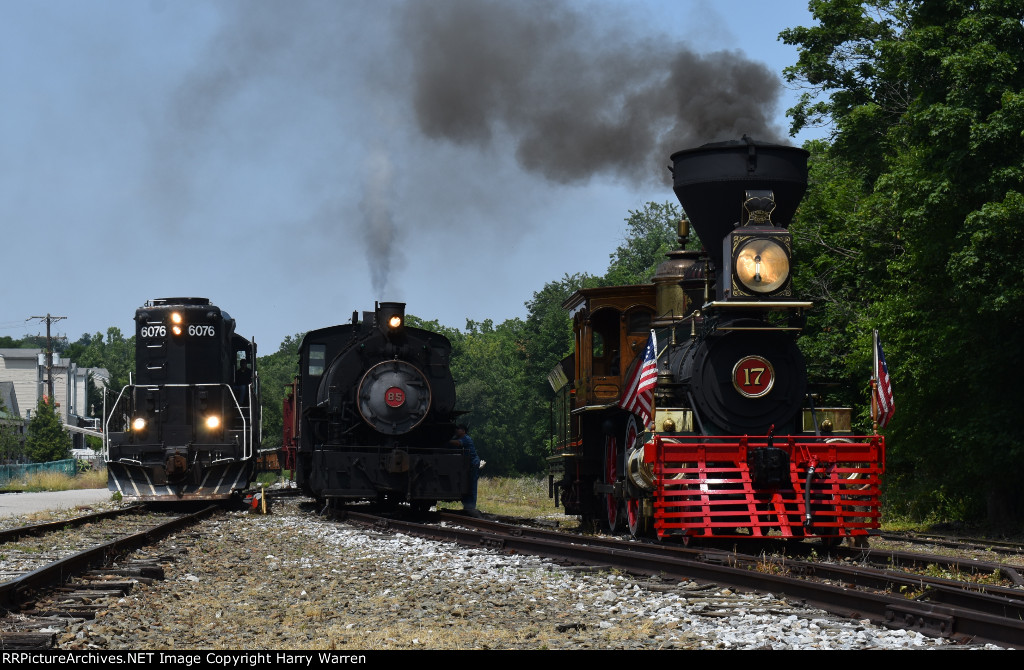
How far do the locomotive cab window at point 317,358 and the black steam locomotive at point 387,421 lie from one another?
1.01 meters

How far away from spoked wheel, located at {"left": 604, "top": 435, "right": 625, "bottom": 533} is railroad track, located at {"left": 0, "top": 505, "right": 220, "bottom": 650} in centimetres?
573

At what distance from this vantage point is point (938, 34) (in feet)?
56.4

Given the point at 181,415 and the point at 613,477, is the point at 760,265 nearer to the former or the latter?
the point at 613,477

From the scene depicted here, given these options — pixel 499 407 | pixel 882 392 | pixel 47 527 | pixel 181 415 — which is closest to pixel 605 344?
pixel 882 392

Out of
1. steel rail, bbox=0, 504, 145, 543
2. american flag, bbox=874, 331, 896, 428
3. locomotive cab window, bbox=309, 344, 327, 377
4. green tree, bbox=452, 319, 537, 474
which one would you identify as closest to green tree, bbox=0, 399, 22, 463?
green tree, bbox=452, 319, 537, 474

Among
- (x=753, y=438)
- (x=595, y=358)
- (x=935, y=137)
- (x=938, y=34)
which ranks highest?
(x=938, y=34)

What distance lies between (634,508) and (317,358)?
7.97m

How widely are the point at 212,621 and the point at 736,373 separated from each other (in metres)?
6.76

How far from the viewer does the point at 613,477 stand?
15.3 m

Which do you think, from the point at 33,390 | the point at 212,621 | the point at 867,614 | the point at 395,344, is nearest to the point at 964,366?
the point at 395,344

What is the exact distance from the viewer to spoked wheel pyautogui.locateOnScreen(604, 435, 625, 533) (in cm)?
1509

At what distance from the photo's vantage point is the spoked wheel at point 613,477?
1509 cm
